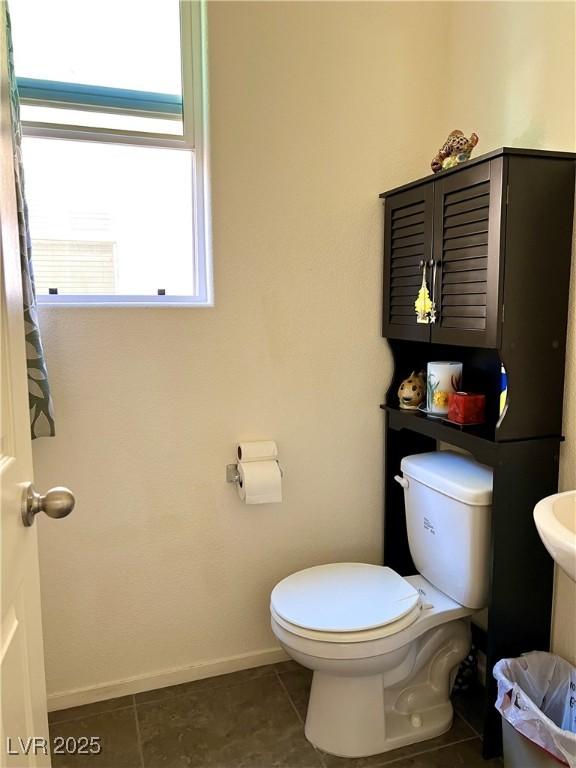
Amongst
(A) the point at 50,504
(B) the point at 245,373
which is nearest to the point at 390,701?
(B) the point at 245,373

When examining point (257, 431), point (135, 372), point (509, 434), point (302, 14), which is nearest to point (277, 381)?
point (257, 431)

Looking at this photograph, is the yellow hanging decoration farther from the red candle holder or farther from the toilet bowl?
the toilet bowl

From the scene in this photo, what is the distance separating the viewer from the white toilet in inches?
60.6

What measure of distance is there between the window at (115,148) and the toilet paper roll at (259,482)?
1.85 feet

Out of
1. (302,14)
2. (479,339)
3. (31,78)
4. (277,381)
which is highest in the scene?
(302,14)

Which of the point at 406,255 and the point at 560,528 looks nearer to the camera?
the point at 560,528

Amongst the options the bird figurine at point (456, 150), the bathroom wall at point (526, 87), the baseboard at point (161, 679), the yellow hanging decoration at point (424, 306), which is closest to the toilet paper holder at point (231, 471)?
the baseboard at point (161, 679)

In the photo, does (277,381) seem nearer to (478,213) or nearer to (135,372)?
(135,372)

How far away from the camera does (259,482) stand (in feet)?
6.01

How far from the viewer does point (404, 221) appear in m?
1.87

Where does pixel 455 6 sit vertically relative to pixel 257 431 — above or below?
above

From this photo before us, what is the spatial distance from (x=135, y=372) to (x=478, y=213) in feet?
3.60

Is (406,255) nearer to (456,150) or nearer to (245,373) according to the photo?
(456,150)

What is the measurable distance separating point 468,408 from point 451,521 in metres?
0.33
